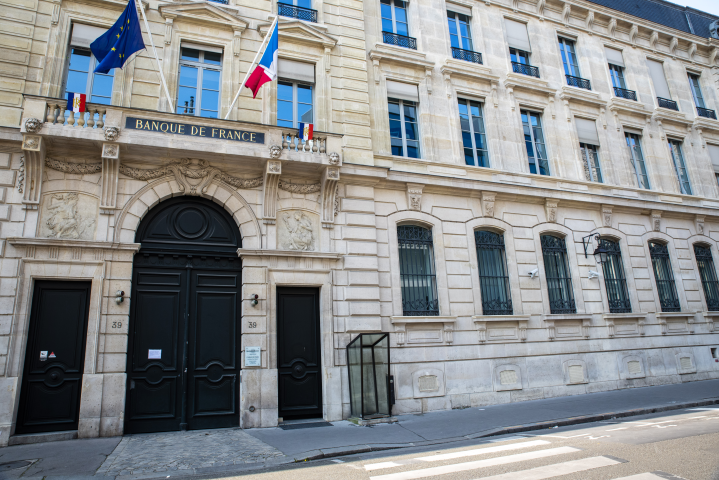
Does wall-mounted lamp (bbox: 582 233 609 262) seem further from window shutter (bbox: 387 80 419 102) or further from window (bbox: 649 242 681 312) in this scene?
window shutter (bbox: 387 80 419 102)

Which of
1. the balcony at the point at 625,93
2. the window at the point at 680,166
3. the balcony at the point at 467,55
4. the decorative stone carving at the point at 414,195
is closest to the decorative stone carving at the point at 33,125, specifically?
the decorative stone carving at the point at 414,195

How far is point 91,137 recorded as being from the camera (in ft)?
31.6

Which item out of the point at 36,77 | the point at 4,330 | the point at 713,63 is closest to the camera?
the point at 4,330

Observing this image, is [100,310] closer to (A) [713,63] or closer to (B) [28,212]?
(B) [28,212]

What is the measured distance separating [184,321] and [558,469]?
26.4ft

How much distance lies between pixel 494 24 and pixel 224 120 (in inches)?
433

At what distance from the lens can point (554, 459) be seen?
6312 mm

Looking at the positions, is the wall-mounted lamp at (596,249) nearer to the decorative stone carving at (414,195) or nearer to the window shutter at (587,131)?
the window shutter at (587,131)

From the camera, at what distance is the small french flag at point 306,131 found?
11.3 m

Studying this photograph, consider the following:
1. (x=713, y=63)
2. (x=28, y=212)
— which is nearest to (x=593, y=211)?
(x=713, y=63)

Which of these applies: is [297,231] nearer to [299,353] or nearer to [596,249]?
[299,353]

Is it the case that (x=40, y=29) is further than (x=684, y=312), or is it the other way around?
(x=684, y=312)

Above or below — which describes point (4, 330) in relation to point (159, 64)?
below

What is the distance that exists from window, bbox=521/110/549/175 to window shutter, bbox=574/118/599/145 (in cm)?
→ 172
